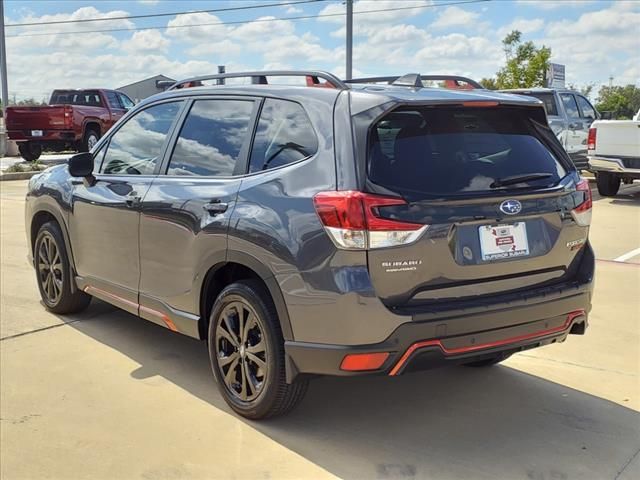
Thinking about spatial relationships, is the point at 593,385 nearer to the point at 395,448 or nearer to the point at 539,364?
the point at 539,364

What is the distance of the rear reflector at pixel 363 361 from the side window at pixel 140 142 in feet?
6.67

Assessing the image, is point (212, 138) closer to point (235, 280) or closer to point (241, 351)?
point (235, 280)

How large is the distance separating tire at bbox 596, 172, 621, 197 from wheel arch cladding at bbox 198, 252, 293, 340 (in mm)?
11797

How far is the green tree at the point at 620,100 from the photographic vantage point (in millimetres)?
57294

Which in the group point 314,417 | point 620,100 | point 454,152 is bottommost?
point 314,417

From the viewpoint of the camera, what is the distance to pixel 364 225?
3133 mm

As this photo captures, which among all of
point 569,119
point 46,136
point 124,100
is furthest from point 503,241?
point 124,100

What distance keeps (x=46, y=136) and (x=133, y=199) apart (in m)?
16.6

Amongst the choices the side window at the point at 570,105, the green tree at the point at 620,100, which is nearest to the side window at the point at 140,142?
the side window at the point at 570,105

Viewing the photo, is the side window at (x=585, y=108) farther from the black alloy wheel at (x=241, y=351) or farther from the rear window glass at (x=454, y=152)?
the black alloy wheel at (x=241, y=351)

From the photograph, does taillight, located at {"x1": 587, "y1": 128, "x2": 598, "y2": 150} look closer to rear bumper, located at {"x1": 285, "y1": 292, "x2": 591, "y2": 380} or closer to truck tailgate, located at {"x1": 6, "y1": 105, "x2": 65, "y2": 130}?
rear bumper, located at {"x1": 285, "y1": 292, "x2": 591, "y2": 380}

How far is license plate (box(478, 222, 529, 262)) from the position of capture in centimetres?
338

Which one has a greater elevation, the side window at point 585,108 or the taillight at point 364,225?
the side window at point 585,108

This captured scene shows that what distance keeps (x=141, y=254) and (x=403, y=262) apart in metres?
2.01
